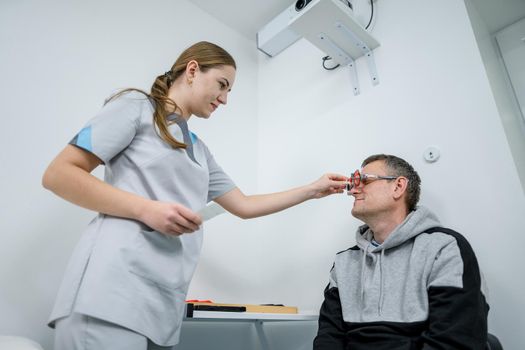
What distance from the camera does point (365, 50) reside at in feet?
6.07

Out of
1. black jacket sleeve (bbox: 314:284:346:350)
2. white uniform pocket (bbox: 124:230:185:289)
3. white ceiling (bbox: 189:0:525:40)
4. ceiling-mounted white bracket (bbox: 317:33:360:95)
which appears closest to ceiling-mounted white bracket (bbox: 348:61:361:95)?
ceiling-mounted white bracket (bbox: 317:33:360:95)

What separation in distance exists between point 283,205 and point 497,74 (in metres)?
1.17

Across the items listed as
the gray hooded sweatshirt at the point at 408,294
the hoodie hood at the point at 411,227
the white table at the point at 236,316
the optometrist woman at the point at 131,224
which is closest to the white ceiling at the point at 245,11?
the hoodie hood at the point at 411,227

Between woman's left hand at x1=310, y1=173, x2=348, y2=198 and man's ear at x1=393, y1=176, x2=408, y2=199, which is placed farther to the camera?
woman's left hand at x1=310, y1=173, x2=348, y2=198

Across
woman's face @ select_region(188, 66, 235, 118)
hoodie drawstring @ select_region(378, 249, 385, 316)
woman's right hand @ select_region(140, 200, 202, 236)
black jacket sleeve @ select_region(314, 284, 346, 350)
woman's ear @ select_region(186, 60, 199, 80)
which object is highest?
woman's ear @ select_region(186, 60, 199, 80)

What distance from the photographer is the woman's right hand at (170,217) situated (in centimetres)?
72

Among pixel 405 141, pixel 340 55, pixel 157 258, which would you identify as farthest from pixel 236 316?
pixel 340 55

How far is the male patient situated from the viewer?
3.10 feet

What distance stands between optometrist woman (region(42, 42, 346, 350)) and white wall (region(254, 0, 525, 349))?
3.17ft

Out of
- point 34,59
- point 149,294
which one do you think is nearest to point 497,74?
point 149,294

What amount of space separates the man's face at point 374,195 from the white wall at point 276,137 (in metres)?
0.26

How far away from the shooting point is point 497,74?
157 centimetres

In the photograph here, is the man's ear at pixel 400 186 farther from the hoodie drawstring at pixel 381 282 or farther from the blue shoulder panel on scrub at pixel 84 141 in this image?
the blue shoulder panel on scrub at pixel 84 141

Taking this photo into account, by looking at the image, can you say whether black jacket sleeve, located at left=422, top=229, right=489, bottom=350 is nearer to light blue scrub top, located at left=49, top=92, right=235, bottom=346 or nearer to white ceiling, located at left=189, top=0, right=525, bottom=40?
light blue scrub top, located at left=49, top=92, right=235, bottom=346
